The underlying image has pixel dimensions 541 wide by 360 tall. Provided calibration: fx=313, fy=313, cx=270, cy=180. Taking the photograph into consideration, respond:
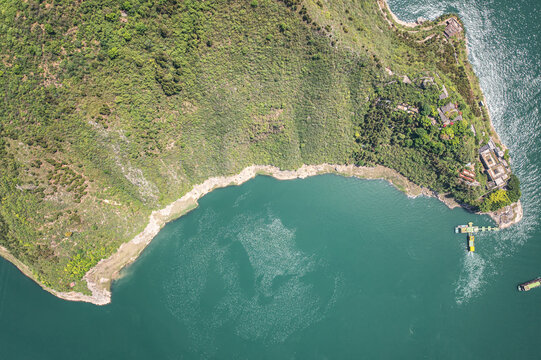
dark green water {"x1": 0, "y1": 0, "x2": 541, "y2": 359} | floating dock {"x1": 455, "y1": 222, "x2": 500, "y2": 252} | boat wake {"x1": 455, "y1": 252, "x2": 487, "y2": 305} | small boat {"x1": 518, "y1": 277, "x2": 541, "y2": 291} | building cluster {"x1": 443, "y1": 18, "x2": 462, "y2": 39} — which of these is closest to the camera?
dark green water {"x1": 0, "y1": 0, "x2": 541, "y2": 359}

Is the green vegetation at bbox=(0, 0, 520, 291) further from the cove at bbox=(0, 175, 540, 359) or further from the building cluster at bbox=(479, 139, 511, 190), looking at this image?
the cove at bbox=(0, 175, 540, 359)

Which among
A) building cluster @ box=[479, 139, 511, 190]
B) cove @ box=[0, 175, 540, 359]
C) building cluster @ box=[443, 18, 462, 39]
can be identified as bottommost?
cove @ box=[0, 175, 540, 359]

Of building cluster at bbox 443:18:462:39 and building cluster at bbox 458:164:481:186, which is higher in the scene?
building cluster at bbox 443:18:462:39

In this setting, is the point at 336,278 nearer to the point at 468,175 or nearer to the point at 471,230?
the point at 471,230

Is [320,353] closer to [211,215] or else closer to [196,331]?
[196,331]

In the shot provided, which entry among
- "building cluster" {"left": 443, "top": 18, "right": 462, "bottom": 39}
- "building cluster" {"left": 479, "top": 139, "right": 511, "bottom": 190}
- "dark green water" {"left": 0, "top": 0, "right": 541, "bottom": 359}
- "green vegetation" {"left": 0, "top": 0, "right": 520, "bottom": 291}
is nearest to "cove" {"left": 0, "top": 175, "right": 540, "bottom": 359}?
"dark green water" {"left": 0, "top": 0, "right": 541, "bottom": 359}

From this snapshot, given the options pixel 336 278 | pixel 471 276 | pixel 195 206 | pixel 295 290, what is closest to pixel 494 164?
pixel 471 276
